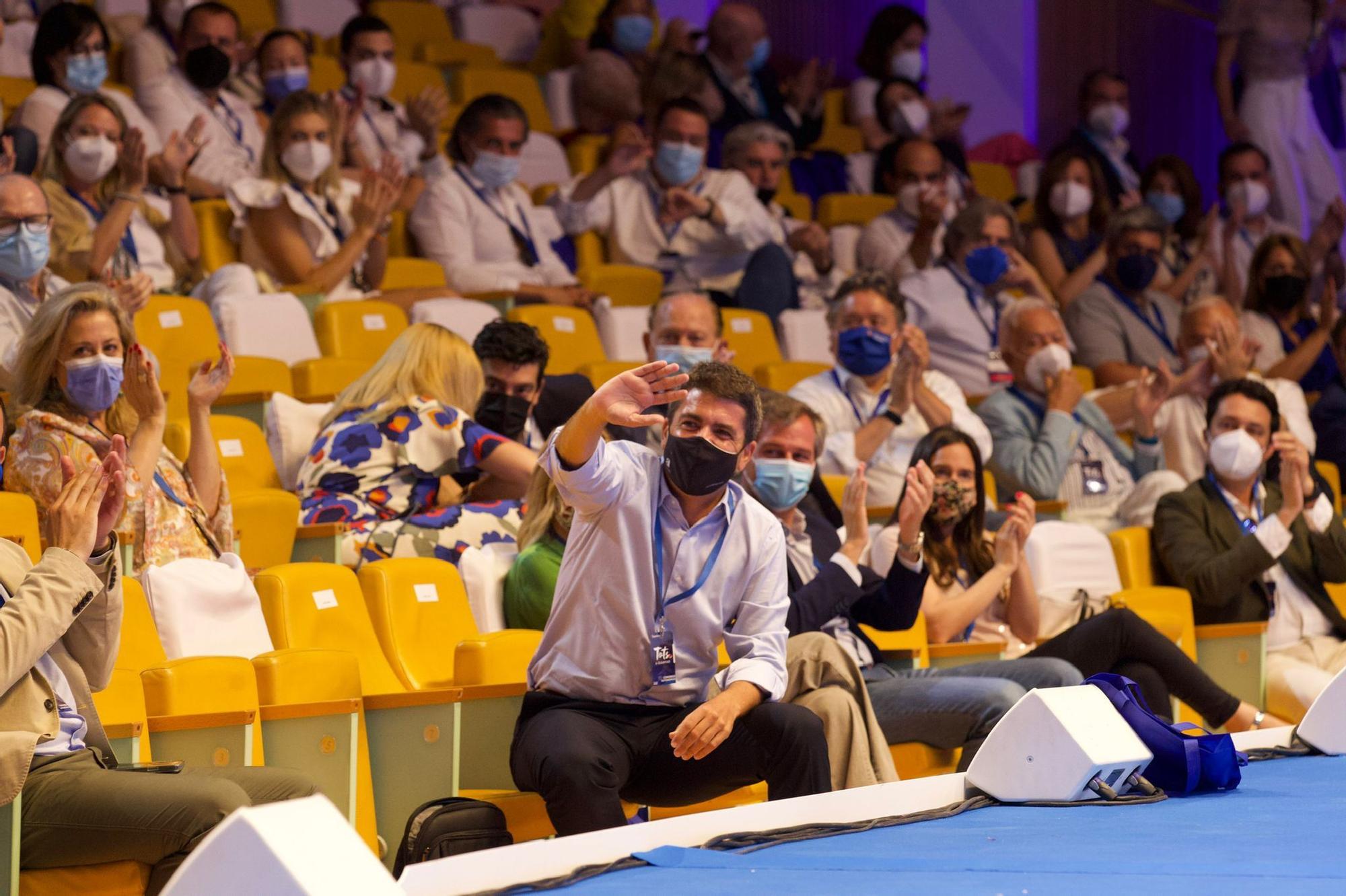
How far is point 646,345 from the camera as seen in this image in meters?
5.09

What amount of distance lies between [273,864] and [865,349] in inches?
150

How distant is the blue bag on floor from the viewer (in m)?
2.73

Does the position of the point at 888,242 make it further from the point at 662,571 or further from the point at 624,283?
the point at 662,571

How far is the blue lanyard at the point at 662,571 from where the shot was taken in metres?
3.05

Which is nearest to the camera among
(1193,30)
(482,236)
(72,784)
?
(72,784)

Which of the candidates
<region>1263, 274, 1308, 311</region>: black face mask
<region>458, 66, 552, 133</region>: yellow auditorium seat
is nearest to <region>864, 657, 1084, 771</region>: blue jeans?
<region>1263, 274, 1308, 311</region>: black face mask

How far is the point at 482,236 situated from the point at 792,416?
289 cm

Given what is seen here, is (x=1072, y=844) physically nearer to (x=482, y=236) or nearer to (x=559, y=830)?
(x=559, y=830)

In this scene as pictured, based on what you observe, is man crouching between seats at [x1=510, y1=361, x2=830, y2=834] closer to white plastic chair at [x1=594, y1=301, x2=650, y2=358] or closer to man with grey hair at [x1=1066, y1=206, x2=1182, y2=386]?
white plastic chair at [x1=594, y1=301, x2=650, y2=358]

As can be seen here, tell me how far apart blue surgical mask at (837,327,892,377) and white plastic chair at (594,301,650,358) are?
938mm

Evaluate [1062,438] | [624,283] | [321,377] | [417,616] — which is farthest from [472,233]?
[417,616]

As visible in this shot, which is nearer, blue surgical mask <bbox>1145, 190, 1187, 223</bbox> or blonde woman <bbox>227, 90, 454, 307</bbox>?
blonde woman <bbox>227, 90, 454, 307</bbox>

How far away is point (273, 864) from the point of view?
1611 mm

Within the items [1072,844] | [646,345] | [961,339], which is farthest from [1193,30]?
[1072,844]
